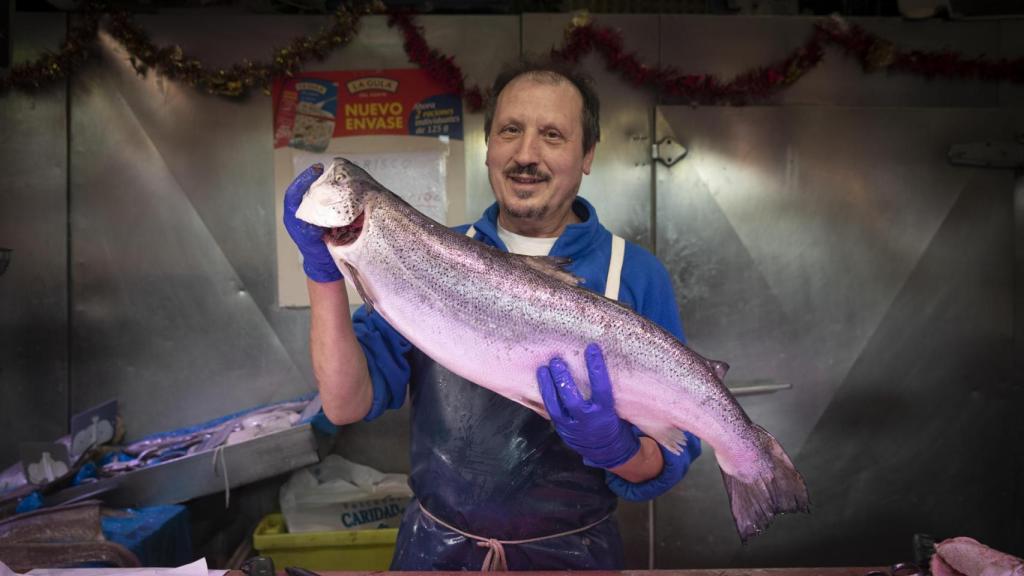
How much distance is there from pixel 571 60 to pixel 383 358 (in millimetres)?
2846

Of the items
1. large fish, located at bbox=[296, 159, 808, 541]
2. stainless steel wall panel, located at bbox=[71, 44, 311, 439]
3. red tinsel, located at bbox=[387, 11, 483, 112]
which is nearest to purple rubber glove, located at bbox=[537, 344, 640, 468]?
large fish, located at bbox=[296, 159, 808, 541]

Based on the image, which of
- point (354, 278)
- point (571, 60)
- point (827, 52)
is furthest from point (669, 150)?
point (354, 278)

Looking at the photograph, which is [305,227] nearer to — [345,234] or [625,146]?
[345,234]

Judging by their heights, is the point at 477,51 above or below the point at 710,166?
above

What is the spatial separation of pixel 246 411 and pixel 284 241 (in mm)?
1045

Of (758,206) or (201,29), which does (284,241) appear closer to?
(201,29)

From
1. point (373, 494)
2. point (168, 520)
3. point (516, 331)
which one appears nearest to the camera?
point (516, 331)

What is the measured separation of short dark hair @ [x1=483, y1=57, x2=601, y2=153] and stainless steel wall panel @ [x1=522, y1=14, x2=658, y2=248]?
7.14ft

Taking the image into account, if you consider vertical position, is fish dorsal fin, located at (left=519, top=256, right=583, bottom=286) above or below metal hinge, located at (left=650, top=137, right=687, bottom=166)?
below

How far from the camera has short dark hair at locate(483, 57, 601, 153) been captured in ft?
8.04

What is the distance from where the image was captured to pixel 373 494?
409 centimetres

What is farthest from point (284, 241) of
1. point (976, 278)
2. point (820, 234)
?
point (976, 278)

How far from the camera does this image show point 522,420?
241cm

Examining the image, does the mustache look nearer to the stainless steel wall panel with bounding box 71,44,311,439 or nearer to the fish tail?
the fish tail
